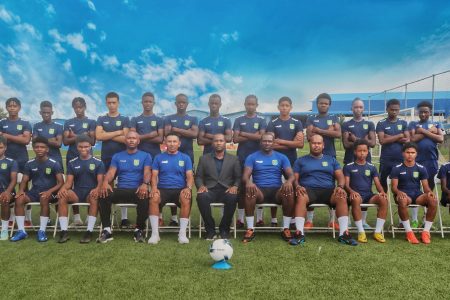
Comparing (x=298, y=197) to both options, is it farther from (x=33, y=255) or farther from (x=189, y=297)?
(x=33, y=255)

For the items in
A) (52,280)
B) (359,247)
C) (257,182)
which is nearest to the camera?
(52,280)

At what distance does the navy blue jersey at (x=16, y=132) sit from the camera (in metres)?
7.01

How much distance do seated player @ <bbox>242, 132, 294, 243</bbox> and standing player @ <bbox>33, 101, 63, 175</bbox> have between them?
11.7ft

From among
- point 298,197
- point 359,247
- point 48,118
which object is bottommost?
point 359,247

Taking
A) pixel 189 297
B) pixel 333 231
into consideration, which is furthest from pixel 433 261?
pixel 189 297

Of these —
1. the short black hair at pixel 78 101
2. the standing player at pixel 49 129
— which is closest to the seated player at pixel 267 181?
the short black hair at pixel 78 101

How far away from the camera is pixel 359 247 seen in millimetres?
5527

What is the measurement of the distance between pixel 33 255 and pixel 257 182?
347 centimetres

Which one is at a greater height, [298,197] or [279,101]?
[279,101]

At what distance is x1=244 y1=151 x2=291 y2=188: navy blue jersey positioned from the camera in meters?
6.32

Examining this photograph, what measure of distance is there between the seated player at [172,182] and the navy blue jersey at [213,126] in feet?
2.71

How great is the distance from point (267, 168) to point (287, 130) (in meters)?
0.90

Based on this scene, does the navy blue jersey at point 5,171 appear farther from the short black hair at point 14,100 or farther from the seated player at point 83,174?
the short black hair at point 14,100

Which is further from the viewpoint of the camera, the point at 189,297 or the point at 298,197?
the point at 298,197
